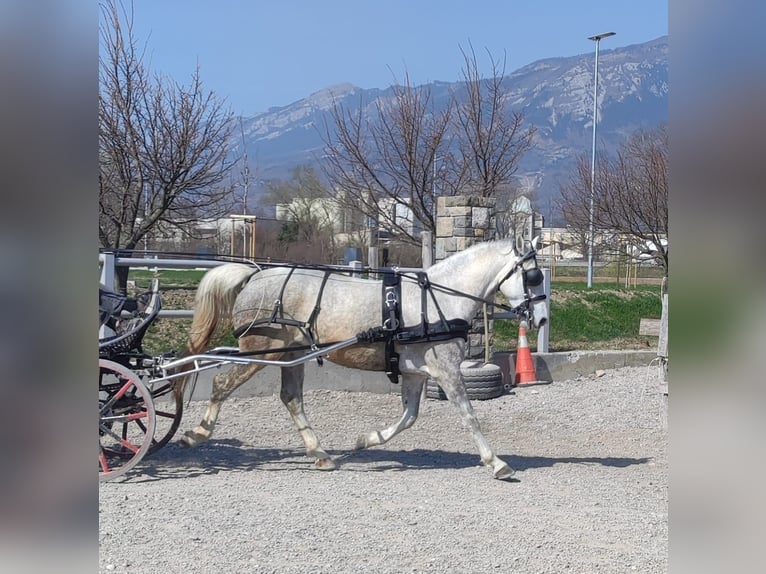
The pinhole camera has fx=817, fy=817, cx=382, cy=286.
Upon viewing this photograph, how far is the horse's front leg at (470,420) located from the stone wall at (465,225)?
4067 millimetres

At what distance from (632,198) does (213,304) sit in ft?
36.1

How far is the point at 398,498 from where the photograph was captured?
588 centimetres

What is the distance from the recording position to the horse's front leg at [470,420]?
6.61 meters

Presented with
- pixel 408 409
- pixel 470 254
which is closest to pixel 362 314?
pixel 408 409

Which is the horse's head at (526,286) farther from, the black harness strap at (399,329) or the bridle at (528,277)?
the black harness strap at (399,329)

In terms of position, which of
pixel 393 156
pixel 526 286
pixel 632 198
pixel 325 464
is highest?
pixel 393 156

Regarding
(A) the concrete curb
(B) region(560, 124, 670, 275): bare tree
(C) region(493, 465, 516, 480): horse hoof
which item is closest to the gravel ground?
(C) region(493, 465, 516, 480): horse hoof

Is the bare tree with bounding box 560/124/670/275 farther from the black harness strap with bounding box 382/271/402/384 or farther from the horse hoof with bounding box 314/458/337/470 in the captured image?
the horse hoof with bounding box 314/458/337/470

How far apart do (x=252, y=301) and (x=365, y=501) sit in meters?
2.17

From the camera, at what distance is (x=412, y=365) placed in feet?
22.6

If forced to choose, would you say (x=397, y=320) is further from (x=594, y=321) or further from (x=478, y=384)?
(x=594, y=321)
